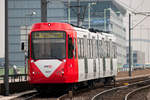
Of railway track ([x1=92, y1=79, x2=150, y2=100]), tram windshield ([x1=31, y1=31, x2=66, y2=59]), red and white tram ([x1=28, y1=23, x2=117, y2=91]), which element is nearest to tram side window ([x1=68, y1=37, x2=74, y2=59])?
red and white tram ([x1=28, y1=23, x2=117, y2=91])

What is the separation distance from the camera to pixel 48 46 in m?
22.2

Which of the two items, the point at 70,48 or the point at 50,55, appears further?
the point at 70,48

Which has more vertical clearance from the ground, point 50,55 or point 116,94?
point 50,55

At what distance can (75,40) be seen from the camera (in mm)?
23297

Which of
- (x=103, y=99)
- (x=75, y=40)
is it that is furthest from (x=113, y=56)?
(x=103, y=99)

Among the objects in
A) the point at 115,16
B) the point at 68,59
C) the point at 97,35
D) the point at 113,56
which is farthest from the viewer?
the point at 115,16

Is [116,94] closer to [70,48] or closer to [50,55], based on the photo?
[70,48]

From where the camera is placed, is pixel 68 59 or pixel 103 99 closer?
pixel 103 99

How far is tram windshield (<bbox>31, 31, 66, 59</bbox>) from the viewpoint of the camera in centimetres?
2216

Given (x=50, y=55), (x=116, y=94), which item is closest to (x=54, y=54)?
(x=50, y=55)

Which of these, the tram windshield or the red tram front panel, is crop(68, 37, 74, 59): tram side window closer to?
the red tram front panel

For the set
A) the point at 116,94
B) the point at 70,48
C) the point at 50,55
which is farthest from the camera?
the point at 116,94

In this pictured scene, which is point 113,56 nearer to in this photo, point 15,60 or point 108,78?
point 108,78

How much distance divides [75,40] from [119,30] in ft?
439
